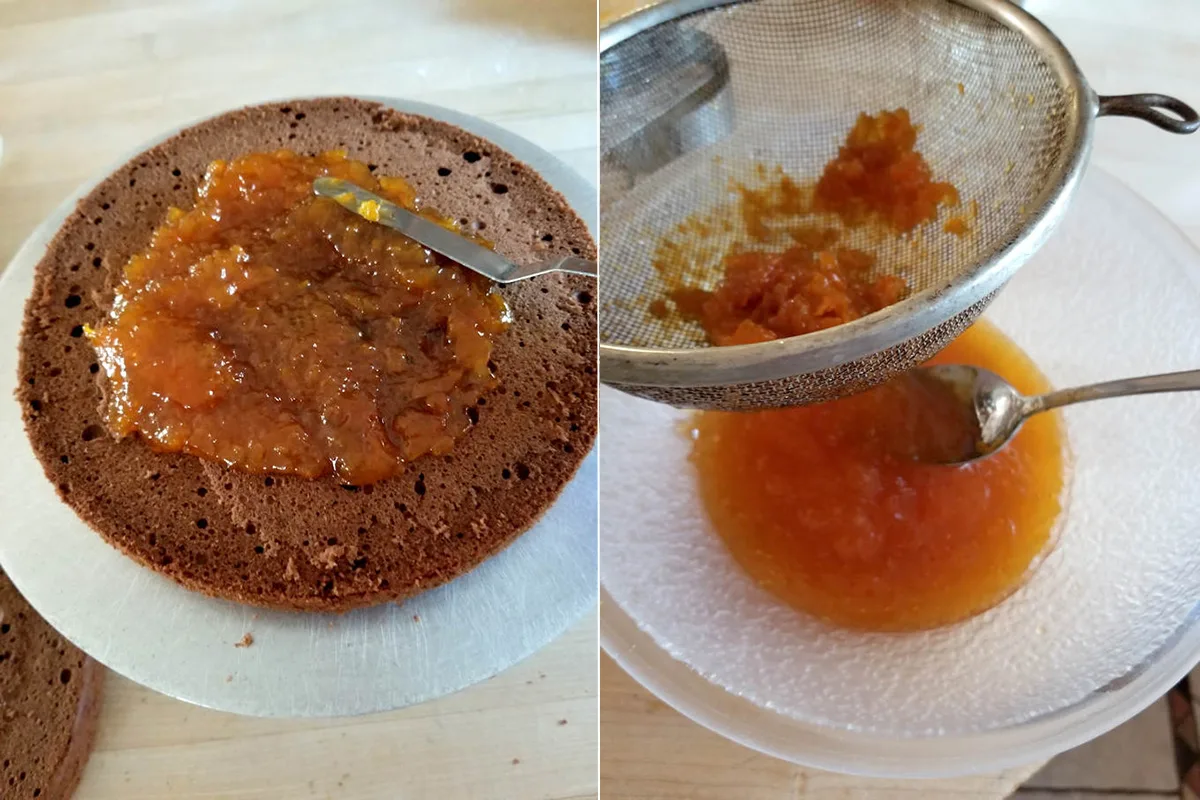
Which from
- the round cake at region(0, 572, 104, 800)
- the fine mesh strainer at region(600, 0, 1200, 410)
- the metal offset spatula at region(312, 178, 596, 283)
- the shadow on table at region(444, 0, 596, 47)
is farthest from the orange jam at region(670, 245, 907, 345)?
the round cake at region(0, 572, 104, 800)

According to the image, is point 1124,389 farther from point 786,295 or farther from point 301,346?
point 301,346

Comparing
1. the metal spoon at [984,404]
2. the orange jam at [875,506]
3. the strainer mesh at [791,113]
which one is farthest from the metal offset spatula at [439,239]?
the metal spoon at [984,404]

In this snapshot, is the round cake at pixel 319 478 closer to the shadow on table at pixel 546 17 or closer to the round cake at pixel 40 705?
the round cake at pixel 40 705

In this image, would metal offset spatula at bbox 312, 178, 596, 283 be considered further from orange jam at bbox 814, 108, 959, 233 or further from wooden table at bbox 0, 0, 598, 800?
orange jam at bbox 814, 108, 959, 233

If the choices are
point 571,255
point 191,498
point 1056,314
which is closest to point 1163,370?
point 1056,314

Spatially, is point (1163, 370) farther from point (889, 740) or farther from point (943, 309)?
point (889, 740)

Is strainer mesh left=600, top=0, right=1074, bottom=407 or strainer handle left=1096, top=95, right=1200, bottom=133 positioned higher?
strainer handle left=1096, top=95, right=1200, bottom=133
